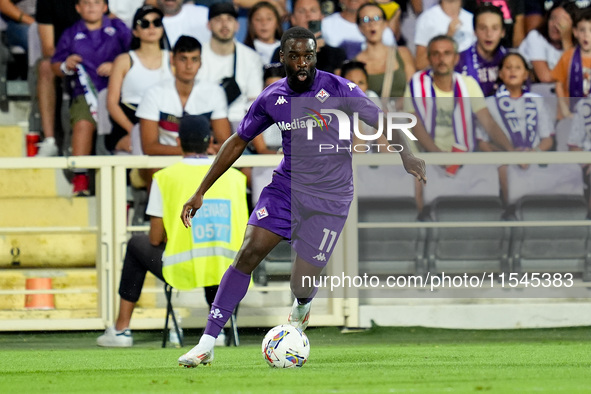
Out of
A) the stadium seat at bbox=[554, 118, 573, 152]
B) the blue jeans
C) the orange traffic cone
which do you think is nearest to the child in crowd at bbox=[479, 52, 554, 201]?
the stadium seat at bbox=[554, 118, 573, 152]

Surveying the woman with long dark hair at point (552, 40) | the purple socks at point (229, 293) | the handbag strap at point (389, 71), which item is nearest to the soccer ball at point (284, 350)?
the purple socks at point (229, 293)

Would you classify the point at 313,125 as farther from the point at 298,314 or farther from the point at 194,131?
the point at 194,131

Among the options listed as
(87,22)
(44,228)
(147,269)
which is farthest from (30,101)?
(147,269)

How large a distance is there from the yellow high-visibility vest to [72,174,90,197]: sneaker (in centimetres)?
180

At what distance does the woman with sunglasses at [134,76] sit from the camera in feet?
32.3

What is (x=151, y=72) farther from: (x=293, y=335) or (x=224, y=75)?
(x=293, y=335)

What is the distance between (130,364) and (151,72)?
3.85m

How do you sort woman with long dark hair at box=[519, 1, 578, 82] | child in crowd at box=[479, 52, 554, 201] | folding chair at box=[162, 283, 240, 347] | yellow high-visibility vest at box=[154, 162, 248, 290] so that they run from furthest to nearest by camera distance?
woman with long dark hair at box=[519, 1, 578, 82] → child in crowd at box=[479, 52, 554, 201] → folding chair at box=[162, 283, 240, 347] → yellow high-visibility vest at box=[154, 162, 248, 290]

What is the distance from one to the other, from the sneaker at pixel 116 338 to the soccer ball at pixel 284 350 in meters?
2.70

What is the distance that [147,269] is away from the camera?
8492 mm

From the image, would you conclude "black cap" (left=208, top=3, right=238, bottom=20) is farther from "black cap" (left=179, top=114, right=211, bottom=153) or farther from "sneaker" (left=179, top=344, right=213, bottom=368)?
"sneaker" (left=179, top=344, right=213, bottom=368)

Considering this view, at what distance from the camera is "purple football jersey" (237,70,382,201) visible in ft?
20.8

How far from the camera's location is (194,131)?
819 cm

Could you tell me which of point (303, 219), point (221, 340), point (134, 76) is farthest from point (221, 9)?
point (303, 219)
